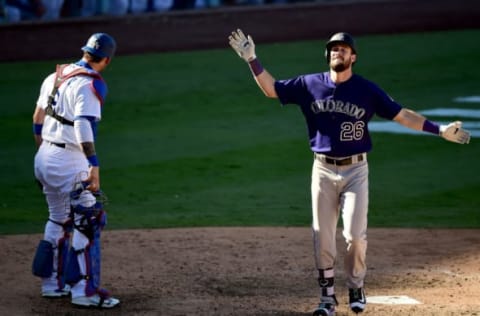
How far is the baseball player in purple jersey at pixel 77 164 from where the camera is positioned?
7.92 meters

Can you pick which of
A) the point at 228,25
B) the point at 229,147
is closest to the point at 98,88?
the point at 229,147

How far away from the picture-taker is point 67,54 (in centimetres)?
1923

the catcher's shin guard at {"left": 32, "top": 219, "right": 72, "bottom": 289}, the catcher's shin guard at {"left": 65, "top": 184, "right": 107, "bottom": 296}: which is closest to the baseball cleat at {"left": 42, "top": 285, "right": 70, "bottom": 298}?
the catcher's shin guard at {"left": 32, "top": 219, "right": 72, "bottom": 289}

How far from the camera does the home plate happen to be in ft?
26.9

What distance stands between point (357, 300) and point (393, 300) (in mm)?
542

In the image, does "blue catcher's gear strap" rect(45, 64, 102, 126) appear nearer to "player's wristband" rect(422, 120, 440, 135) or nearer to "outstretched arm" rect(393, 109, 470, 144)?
"outstretched arm" rect(393, 109, 470, 144)

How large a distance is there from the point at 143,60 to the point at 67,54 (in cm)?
129

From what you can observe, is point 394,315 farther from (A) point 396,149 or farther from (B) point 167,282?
(A) point 396,149

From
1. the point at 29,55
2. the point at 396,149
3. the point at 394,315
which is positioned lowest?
the point at 394,315

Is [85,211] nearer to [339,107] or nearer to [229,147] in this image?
[339,107]

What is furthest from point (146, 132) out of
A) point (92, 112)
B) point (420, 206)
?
point (92, 112)

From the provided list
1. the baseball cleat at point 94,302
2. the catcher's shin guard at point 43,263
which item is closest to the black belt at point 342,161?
the baseball cleat at point 94,302

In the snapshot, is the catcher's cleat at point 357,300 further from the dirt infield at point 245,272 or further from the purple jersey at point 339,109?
the purple jersey at point 339,109

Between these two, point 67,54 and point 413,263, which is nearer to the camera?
point 413,263
